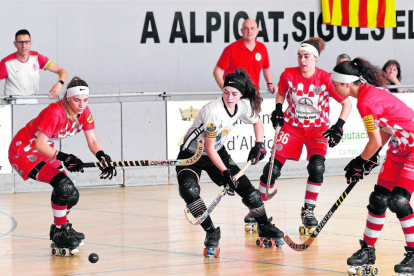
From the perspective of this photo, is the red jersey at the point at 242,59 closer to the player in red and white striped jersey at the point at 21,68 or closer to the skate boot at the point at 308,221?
the player in red and white striped jersey at the point at 21,68

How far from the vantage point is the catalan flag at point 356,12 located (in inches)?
584

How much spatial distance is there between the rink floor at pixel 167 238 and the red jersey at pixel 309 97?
101 centimetres

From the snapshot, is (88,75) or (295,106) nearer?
(295,106)

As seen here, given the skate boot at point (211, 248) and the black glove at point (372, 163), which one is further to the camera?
the skate boot at point (211, 248)

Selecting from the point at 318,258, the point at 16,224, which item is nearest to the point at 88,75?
the point at 16,224

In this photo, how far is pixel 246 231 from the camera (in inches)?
259

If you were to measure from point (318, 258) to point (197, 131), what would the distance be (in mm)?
1337

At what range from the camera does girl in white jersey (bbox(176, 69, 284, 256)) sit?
5.48m

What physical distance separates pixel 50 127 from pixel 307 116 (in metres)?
2.35

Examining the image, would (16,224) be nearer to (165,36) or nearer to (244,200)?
(244,200)

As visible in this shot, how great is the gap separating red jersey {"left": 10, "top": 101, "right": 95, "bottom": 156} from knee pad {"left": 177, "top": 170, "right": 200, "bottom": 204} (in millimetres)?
972

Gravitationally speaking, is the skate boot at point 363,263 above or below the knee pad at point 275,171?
below

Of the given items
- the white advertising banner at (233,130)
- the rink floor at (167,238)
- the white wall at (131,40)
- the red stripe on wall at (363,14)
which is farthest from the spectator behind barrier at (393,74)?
the red stripe on wall at (363,14)

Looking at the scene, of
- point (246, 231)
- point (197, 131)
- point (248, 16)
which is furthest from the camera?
point (248, 16)
